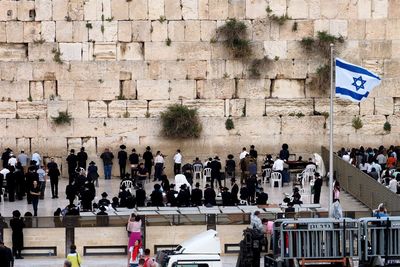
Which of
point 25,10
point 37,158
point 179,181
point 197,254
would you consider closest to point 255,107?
point 37,158

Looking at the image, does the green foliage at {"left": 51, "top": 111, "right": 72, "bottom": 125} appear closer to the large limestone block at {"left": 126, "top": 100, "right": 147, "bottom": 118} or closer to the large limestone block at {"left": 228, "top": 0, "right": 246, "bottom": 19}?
the large limestone block at {"left": 126, "top": 100, "right": 147, "bottom": 118}

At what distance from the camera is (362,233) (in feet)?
122

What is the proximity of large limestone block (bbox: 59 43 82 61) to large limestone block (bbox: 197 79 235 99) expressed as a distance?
4148mm

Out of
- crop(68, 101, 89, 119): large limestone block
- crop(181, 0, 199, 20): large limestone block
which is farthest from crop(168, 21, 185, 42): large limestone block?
crop(68, 101, 89, 119): large limestone block

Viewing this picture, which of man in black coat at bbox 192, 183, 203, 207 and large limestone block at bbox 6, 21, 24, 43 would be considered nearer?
man in black coat at bbox 192, 183, 203, 207

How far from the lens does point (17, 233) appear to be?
43406 mm

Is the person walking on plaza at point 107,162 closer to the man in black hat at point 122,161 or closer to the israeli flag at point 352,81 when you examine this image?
the man in black hat at point 122,161

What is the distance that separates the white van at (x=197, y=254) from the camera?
118 ft

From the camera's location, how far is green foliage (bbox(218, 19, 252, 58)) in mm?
57906

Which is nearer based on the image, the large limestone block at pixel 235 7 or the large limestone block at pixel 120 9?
the large limestone block at pixel 120 9

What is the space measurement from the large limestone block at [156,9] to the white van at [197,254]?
21847mm

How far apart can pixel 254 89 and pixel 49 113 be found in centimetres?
695

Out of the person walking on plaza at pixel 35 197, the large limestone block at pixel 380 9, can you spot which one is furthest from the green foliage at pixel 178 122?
the person walking on plaza at pixel 35 197

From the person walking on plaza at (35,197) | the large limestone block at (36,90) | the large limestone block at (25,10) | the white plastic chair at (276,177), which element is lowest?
the person walking on plaza at (35,197)
